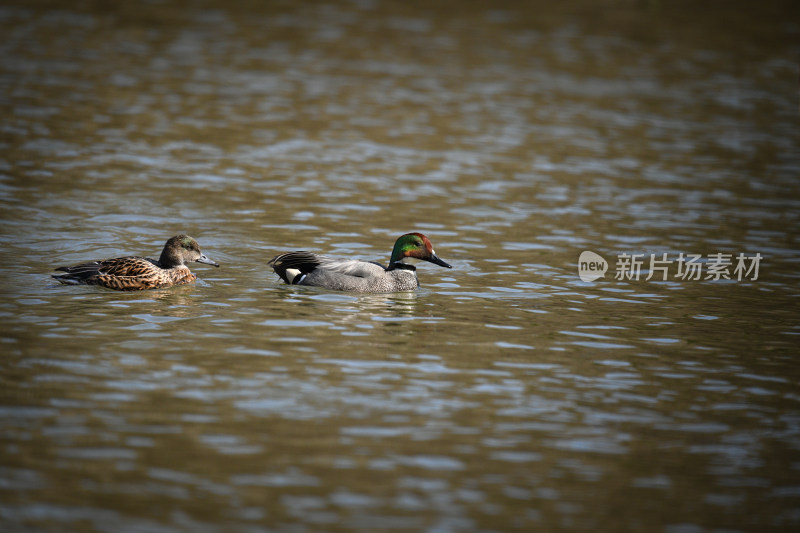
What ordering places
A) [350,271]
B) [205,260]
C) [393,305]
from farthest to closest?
[205,260]
[350,271]
[393,305]

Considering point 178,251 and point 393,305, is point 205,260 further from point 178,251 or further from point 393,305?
point 393,305

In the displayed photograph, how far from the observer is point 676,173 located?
2250 cm

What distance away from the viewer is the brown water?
7.89m

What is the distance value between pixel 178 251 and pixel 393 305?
108 inches

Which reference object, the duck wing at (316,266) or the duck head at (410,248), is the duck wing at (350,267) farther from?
the duck head at (410,248)

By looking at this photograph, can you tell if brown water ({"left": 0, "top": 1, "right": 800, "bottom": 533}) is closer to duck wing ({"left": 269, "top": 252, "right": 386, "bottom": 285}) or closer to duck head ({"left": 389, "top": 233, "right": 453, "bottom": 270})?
duck wing ({"left": 269, "top": 252, "right": 386, "bottom": 285})

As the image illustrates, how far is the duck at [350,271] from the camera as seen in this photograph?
13.5m

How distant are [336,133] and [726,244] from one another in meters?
10.3

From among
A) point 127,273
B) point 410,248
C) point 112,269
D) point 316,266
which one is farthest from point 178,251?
point 410,248

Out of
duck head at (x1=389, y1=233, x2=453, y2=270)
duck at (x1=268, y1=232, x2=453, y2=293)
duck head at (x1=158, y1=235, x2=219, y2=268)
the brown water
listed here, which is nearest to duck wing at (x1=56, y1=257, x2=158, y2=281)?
the brown water

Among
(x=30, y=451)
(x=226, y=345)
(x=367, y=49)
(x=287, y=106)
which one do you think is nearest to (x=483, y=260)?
(x=226, y=345)

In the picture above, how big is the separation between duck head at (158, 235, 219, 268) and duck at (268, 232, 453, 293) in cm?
98

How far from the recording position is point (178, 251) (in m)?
13.5

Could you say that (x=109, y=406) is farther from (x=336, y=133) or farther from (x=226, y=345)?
(x=336, y=133)
